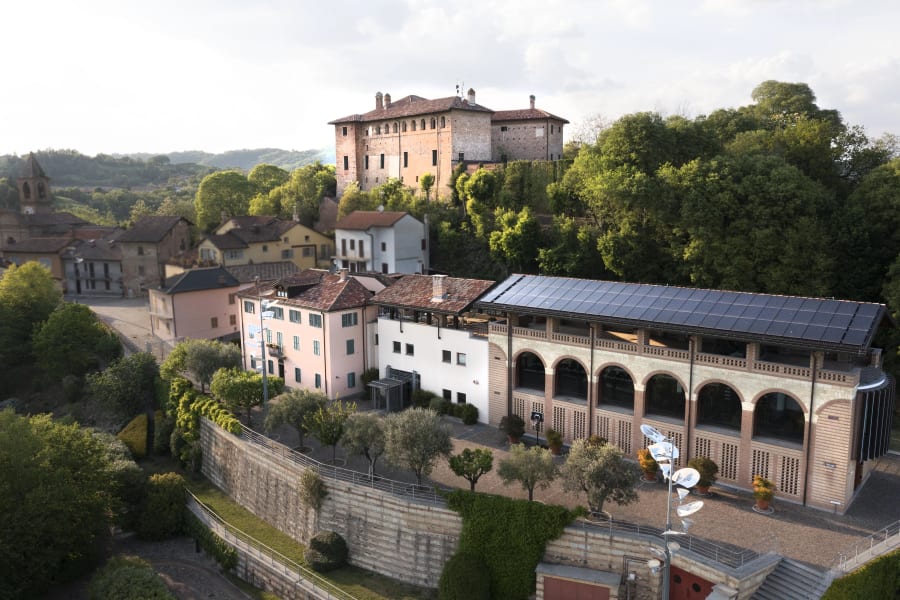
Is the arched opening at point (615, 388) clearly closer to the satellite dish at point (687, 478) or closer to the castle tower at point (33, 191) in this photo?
the satellite dish at point (687, 478)

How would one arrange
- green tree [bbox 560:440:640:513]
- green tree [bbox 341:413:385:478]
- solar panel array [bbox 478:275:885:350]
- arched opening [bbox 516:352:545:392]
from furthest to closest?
1. arched opening [bbox 516:352:545:392]
2. green tree [bbox 341:413:385:478]
3. solar panel array [bbox 478:275:885:350]
4. green tree [bbox 560:440:640:513]

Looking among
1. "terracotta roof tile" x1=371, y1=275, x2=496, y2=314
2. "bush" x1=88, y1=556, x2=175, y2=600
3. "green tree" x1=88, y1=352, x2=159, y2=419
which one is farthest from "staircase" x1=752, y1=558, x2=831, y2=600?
"green tree" x1=88, y1=352, x2=159, y2=419

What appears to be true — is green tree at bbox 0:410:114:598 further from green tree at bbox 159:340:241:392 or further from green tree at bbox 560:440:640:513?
green tree at bbox 560:440:640:513

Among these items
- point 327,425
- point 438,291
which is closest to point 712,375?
point 438,291

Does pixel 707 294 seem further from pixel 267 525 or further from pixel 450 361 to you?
pixel 267 525

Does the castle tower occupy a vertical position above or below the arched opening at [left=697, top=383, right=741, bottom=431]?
above

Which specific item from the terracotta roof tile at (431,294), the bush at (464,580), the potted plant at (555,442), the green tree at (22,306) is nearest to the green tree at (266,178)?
the green tree at (22,306)
